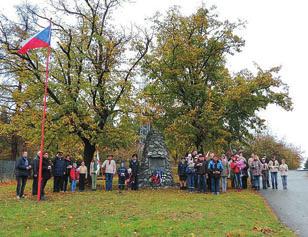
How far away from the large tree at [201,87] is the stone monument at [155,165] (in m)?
1.45

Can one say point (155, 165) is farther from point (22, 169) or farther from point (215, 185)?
point (22, 169)

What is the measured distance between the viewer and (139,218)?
1122 cm

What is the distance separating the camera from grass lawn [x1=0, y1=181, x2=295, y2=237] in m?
9.46

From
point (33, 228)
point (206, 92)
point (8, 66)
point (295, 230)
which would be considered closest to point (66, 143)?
point (8, 66)

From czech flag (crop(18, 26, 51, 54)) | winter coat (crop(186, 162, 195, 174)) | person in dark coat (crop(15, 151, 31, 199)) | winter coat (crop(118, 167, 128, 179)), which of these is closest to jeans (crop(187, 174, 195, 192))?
winter coat (crop(186, 162, 195, 174))

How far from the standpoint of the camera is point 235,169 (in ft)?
69.5

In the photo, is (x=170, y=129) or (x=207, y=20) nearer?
(x=170, y=129)

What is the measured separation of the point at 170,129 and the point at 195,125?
161 centimetres

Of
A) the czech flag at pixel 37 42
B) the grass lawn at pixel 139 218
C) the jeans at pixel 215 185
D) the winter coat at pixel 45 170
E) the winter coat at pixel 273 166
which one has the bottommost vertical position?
the grass lawn at pixel 139 218

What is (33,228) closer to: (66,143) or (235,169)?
(235,169)

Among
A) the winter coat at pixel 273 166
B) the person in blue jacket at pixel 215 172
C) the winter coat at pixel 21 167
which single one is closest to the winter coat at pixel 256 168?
the winter coat at pixel 273 166

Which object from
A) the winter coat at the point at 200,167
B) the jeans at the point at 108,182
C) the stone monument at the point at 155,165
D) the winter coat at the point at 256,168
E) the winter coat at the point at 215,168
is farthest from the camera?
the stone monument at the point at 155,165

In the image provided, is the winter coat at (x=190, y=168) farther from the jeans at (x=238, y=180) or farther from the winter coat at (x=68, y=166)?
the winter coat at (x=68, y=166)

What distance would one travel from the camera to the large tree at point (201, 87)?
23.9 meters
